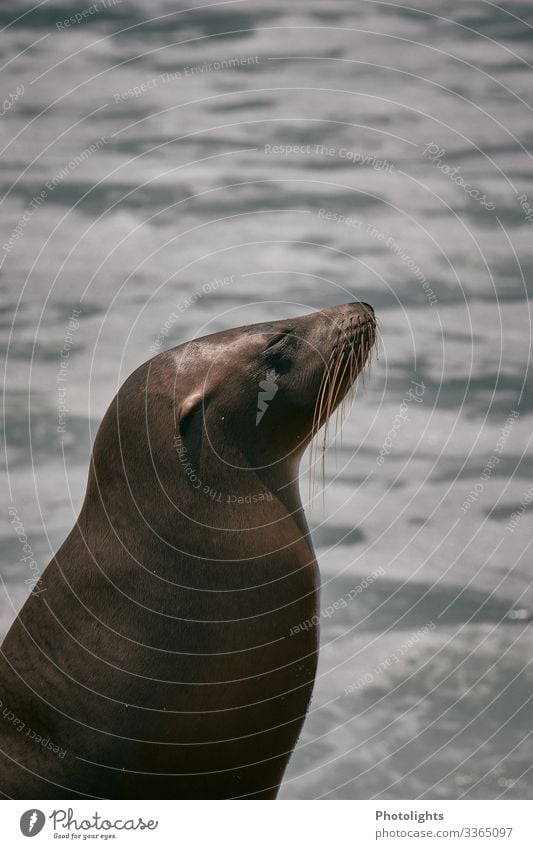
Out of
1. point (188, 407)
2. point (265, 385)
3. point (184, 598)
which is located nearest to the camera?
point (184, 598)

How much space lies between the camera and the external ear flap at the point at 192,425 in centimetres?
511

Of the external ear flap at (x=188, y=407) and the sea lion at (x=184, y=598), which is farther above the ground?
the external ear flap at (x=188, y=407)

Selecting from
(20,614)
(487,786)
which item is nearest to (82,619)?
(20,614)
